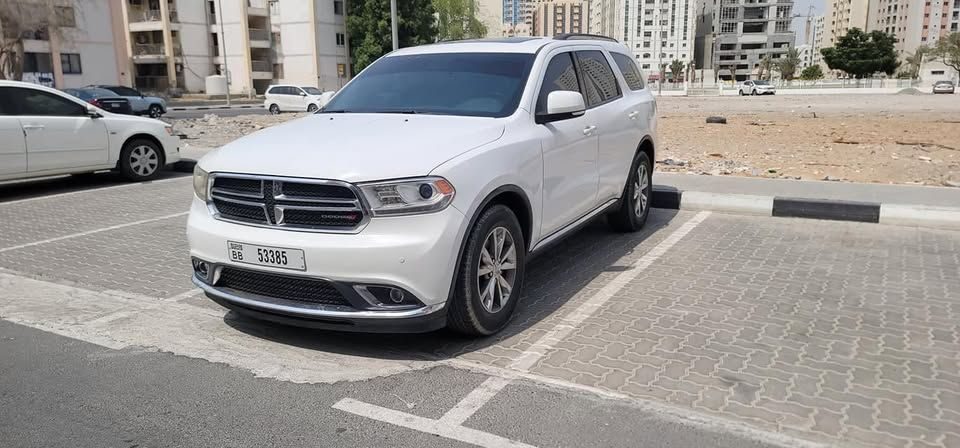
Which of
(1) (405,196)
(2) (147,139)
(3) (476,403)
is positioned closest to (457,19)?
(2) (147,139)

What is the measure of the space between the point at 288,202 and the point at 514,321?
1.76 m

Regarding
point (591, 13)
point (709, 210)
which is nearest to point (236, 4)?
point (709, 210)

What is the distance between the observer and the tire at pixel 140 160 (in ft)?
37.8

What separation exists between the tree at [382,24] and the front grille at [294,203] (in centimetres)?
6048

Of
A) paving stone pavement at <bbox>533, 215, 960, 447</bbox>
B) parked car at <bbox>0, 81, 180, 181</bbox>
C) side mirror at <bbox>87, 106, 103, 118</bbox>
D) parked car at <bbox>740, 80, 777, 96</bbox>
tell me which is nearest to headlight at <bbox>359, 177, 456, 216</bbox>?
paving stone pavement at <bbox>533, 215, 960, 447</bbox>

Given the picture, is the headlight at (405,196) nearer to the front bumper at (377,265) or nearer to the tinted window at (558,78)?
the front bumper at (377,265)

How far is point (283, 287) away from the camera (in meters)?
4.21

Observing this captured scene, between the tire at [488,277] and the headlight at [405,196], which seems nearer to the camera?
the headlight at [405,196]

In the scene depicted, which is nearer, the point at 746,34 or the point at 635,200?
the point at 635,200

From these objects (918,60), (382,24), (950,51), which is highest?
(382,24)

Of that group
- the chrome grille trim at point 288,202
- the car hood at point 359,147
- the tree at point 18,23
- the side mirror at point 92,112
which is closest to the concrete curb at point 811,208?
the car hood at point 359,147

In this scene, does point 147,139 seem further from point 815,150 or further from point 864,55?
point 864,55

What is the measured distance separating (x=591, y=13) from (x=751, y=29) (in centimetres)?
5893

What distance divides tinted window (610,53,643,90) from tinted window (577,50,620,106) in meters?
0.40
